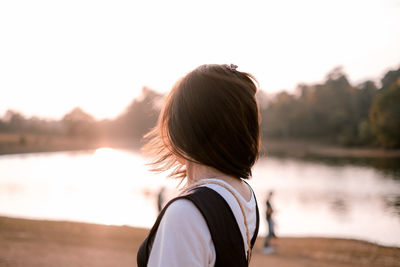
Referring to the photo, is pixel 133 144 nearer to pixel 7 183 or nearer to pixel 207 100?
pixel 7 183

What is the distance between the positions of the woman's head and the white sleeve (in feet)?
0.67

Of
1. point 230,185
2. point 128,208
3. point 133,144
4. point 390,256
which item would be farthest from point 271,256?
point 133,144

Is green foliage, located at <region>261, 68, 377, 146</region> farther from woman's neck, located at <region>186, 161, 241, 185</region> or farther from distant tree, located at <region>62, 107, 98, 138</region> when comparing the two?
woman's neck, located at <region>186, 161, 241, 185</region>

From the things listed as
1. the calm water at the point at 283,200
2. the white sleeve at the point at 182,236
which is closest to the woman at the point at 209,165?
the white sleeve at the point at 182,236

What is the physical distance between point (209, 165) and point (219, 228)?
202 millimetres

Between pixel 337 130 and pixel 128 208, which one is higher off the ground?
pixel 128 208

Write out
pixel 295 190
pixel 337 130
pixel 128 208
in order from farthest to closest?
1. pixel 337 130
2. pixel 295 190
3. pixel 128 208

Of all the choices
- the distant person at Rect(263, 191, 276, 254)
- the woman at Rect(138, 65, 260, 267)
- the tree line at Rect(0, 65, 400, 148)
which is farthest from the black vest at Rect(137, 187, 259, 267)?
the tree line at Rect(0, 65, 400, 148)

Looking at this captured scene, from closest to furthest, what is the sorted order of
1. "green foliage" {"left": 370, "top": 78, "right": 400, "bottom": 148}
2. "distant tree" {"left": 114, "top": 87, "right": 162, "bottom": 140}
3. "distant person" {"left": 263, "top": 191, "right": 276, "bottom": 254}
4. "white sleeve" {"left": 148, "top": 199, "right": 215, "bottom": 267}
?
"white sleeve" {"left": 148, "top": 199, "right": 215, "bottom": 267} → "distant person" {"left": 263, "top": 191, "right": 276, "bottom": 254} → "green foliage" {"left": 370, "top": 78, "right": 400, "bottom": 148} → "distant tree" {"left": 114, "top": 87, "right": 162, "bottom": 140}

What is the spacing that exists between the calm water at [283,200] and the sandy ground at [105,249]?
2.06 metres

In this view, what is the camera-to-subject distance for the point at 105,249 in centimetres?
923

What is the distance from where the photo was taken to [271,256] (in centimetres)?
876

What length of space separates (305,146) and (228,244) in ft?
191

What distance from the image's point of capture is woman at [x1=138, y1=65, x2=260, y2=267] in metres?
0.82
